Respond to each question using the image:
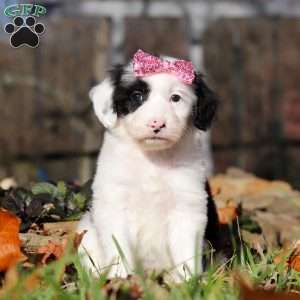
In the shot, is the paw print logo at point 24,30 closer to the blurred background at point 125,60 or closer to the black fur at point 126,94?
the black fur at point 126,94

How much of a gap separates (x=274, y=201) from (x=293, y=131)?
16.5 ft

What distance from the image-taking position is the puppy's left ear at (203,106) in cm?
442

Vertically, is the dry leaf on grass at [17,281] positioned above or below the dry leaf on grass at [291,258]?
above

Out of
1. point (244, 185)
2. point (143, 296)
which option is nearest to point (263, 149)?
point (244, 185)

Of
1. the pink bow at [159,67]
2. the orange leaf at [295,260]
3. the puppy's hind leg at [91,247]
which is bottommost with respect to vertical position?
the orange leaf at [295,260]

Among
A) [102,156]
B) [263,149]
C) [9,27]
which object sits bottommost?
[263,149]

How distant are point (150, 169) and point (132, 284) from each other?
1074 millimetres

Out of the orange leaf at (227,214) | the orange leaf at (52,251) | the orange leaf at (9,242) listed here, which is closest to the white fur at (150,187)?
the orange leaf at (52,251)

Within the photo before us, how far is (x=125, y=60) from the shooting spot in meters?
9.94

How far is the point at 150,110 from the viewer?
161 inches

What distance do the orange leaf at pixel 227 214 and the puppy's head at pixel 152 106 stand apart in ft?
4.03

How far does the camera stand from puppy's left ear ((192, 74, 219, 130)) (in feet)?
14.5

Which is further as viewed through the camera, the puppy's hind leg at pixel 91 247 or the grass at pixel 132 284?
the puppy's hind leg at pixel 91 247

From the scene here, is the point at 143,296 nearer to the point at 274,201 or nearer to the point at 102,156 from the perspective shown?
the point at 102,156
